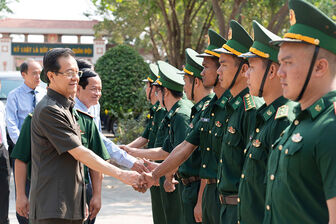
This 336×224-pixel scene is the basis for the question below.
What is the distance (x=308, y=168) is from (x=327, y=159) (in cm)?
14

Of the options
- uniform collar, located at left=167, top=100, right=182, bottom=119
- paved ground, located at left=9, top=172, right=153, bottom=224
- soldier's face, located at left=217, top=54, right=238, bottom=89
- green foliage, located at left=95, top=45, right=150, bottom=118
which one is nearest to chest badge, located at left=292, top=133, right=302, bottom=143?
soldier's face, located at left=217, top=54, right=238, bottom=89

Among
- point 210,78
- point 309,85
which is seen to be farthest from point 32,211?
point 309,85

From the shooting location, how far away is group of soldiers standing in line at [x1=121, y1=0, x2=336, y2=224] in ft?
7.28

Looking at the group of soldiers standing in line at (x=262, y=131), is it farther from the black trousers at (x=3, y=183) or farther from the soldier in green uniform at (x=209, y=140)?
the black trousers at (x=3, y=183)

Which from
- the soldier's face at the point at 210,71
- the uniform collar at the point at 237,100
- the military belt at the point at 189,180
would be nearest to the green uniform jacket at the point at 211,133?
the soldier's face at the point at 210,71

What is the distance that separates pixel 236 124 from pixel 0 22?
39241 millimetres

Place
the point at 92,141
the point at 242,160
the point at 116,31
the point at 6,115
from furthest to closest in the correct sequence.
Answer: the point at 116,31 → the point at 6,115 → the point at 92,141 → the point at 242,160

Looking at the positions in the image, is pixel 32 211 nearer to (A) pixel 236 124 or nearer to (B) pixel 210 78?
(A) pixel 236 124

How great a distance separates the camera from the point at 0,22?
130ft

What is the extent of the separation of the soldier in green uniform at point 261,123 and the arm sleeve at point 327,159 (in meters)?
0.70

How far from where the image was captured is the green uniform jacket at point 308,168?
210cm

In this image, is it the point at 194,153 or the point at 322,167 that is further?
the point at 194,153

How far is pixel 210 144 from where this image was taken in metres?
4.16

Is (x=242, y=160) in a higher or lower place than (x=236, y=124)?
lower
